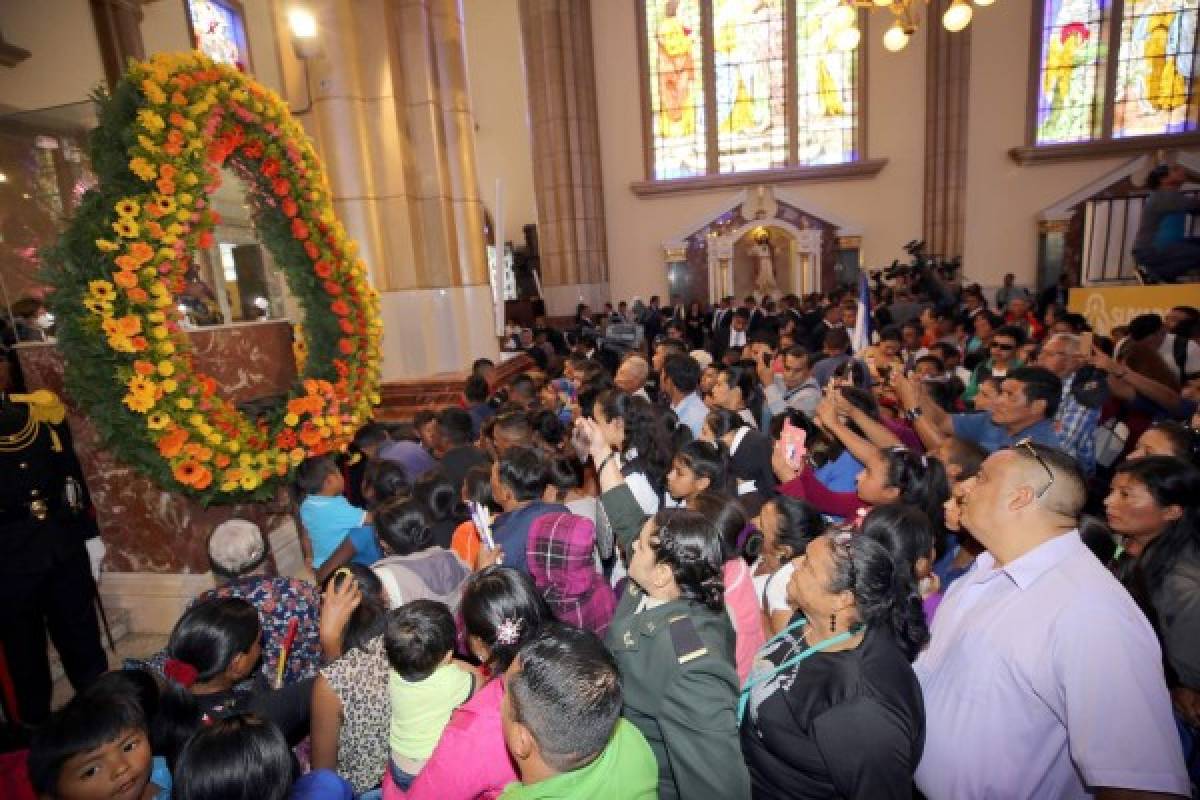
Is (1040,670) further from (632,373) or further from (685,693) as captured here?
(632,373)

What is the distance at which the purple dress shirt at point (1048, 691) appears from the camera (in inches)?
57.3

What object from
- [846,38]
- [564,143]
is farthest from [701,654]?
[564,143]

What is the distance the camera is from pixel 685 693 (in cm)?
164

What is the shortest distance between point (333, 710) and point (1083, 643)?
2107 millimetres

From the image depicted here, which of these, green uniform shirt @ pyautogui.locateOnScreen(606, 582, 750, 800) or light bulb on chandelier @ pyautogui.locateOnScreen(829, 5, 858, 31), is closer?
green uniform shirt @ pyautogui.locateOnScreen(606, 582, 750, 800)

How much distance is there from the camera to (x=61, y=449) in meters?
3.52

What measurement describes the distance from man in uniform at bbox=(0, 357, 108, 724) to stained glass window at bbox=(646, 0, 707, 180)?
15956 mm

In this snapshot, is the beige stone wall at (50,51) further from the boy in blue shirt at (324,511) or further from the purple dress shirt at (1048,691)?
the purple dress shirt at (1048,691)

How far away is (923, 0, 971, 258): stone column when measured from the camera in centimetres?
1499

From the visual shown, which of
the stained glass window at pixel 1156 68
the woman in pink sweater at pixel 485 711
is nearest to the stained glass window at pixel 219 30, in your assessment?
the woman in pink sweater at pixel 485 711

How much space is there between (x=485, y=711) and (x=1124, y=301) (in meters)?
7.18

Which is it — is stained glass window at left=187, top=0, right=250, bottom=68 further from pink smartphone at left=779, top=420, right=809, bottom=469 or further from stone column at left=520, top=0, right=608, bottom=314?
pink smartphone at left=779, top=420, right=809, bottom=469

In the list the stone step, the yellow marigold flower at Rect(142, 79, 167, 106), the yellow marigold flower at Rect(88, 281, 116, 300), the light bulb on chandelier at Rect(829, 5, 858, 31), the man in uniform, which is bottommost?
the stone step

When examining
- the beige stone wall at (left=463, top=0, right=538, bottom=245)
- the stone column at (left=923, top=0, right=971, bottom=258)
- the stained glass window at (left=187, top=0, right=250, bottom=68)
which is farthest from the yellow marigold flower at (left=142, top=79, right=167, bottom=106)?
the stone column at (left=923, top=0, right=971, bottom=258)
